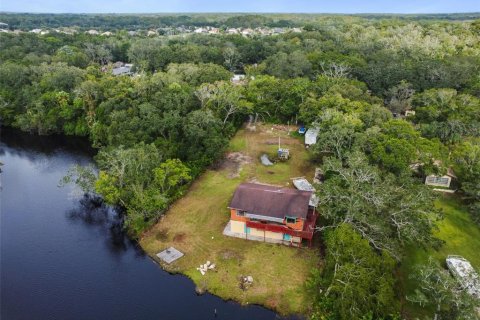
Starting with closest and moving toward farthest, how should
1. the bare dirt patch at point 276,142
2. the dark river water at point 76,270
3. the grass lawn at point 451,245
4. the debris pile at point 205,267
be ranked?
the dark river water at point 76,270
the grass lawn at point 451,245
the debris pile at point 205,267
the bare dirt patch at point 276,142

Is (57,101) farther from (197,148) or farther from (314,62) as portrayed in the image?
(314,62)

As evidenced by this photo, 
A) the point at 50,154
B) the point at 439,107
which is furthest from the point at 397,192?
the point at 50,154

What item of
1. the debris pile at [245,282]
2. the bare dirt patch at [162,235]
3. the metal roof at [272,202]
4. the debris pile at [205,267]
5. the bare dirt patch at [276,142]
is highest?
the metal roof at [272,202]

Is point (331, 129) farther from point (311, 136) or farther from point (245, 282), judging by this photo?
point (245, 282)

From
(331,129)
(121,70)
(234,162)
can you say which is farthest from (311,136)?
(121,70)

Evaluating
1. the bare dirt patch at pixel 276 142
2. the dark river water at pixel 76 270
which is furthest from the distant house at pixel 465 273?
the bare dirt patch at pixel 276 142

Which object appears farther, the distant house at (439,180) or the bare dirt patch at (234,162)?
the bare dirt patch at (234,162)

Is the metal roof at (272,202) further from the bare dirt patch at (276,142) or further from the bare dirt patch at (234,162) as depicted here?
the bare dirt patch at (276,142)

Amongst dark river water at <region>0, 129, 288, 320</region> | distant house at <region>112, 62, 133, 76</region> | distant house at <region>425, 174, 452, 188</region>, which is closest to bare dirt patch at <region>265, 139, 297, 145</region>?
distant house at <region>425, 174, 452, 188</region>

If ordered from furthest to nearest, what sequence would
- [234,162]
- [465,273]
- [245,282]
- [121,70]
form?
[121,70] → [234,162] → [245,282] → [465,273]
